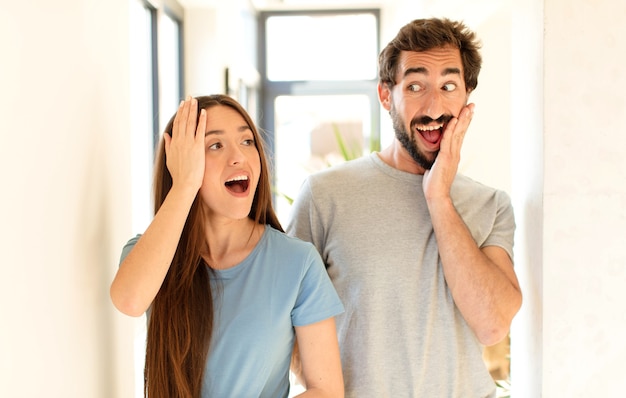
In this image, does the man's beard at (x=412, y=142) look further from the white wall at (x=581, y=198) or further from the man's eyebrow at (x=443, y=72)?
the white wall at (x=581, y=198)

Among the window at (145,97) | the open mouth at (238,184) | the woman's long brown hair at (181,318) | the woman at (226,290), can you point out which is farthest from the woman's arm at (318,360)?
the window at (145,97)

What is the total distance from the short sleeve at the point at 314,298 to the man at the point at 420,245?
0.23 meters

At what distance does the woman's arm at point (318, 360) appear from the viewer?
143cm

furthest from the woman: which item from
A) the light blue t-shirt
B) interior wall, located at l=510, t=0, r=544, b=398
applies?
interior wall, located at l=510, t=0, r=544, b=398

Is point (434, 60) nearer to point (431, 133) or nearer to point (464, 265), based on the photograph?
point (431, 133)

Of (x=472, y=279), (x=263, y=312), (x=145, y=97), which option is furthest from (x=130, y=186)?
(x=145, y=97)

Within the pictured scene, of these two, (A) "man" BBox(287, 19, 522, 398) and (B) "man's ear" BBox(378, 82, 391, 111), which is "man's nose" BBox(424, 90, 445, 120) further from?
(B) "man's ear" BBox(378, 82, 391, 111)

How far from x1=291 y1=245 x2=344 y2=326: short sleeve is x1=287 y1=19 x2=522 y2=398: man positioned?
0.23m

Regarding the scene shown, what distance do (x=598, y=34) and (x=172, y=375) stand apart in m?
1.21

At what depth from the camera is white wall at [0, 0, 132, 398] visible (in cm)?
96

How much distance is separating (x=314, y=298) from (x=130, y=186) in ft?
1.62

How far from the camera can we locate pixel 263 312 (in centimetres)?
140

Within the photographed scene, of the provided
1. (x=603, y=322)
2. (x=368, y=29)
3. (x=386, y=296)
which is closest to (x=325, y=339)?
(x=386, y=296)

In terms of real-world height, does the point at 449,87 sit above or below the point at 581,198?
above
